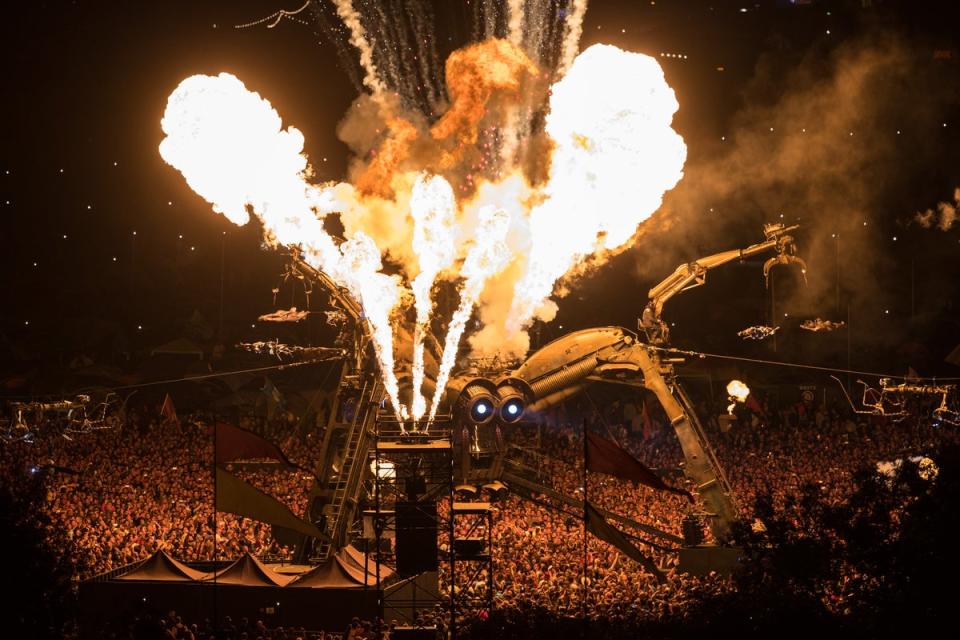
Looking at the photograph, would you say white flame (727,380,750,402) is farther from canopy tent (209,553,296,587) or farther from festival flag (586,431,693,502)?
canopy tent (209,553,296,587)

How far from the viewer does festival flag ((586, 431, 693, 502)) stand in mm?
20688

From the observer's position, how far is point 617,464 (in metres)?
20.8

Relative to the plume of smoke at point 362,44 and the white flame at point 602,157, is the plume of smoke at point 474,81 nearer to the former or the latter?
the plume of smoke at point 362,44

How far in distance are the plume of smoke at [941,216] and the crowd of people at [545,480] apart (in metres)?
7.39

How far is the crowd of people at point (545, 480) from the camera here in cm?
2119

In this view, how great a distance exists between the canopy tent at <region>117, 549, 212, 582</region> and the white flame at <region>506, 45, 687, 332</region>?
11030 mm

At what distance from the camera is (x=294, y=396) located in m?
42.3

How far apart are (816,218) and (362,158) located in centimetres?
1740

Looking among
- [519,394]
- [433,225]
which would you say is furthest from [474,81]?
[519,394]

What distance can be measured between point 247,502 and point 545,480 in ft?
33.7

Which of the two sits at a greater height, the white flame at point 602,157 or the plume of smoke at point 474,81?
the plume of smoke at point 474,81

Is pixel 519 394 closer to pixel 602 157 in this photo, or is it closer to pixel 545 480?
pixel 545 480

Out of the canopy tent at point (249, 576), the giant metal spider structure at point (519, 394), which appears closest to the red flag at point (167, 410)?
the giant metal spider structure at point (519, 394)

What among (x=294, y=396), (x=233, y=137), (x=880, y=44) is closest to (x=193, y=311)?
(x=294, y=396)
